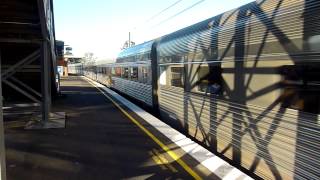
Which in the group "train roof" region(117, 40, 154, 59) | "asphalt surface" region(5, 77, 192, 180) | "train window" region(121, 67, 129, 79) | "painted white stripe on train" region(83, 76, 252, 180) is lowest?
"asphalt surface" region(5, 77, 192, 180)

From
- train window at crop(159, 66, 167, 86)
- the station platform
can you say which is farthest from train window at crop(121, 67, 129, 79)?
the station platform

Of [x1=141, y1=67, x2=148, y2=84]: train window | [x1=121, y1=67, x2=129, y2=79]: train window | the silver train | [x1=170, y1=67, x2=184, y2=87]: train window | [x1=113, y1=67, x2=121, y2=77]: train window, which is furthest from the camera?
[x1=113, y1=67, x2=121, y2=77]: train window

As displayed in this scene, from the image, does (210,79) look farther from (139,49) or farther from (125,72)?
(125,72)

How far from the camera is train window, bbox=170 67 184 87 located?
10625 mm

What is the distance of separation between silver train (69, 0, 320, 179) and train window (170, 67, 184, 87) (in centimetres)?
8

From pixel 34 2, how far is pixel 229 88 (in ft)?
15.5

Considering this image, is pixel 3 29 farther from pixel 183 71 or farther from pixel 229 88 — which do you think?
pixel 229 88

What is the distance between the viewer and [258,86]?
246 inches

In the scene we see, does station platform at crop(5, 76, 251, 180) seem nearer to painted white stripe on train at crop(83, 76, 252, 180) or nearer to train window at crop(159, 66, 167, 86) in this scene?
painted white stripe on train at crop(83, 76, 252, 180)

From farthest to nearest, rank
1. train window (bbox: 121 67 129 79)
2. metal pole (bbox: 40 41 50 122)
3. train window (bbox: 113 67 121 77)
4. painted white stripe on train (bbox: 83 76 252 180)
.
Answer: train window (bbox: 113 67 121 77), train window (bbox: 121 67 129 79), metal pole (bbox: 40 41 50 122), painted white stripe on train (bbox: 83 76 252 180)

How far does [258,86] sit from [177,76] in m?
4.92

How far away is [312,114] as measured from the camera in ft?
16.3

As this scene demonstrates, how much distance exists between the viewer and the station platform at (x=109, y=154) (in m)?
6.52

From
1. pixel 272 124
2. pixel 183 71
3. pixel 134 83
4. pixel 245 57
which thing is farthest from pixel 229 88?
pixel 134 83
